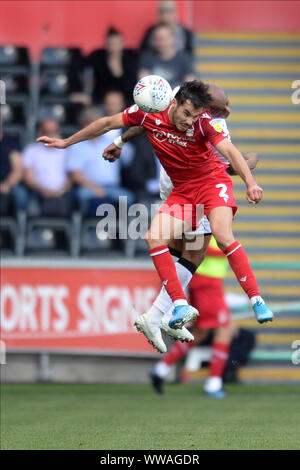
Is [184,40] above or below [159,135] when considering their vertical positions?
above

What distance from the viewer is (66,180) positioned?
11.9 meters

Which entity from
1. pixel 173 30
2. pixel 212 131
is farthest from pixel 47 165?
pixel 212 131

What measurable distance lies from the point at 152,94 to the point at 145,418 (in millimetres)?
2853

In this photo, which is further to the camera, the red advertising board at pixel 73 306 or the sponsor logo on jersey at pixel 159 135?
the red advertising board at pixel 73 306

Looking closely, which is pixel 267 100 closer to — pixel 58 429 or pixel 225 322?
pixel 225 322

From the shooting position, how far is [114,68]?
41.0 feet

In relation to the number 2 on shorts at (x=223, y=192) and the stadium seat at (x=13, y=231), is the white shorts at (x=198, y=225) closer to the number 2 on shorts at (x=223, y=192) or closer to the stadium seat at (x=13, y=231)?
the number 2 on shorts at (x=223, y=192)

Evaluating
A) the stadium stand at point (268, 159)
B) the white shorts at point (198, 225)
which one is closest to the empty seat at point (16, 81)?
the stadium stand at point (268, 159)

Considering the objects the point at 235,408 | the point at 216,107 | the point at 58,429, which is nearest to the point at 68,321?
the point at 235,408

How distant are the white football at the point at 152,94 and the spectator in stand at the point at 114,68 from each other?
17.3 feet

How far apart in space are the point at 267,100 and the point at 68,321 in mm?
4189

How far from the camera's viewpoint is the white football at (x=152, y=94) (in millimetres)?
6949

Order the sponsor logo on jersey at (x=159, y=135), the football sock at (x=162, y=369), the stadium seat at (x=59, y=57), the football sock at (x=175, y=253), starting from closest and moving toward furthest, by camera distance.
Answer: the sponsor logo on jersey at (x=159, y=135) → the football sock at (x=175, y=253) → the football sock at (x=162, y=369) → the stadium seat at (x=59, y=57)

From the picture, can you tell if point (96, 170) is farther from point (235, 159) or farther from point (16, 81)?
point (235, 159)
